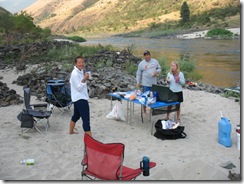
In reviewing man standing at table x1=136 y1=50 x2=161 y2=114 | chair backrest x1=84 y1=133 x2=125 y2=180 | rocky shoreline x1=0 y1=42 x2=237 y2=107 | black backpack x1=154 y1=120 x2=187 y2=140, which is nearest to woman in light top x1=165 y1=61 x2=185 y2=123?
man standing at table x1=136 y1=50 x2=161 y2=114

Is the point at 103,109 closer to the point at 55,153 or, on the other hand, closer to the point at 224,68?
the point at 55,153

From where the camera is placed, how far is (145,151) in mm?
4398

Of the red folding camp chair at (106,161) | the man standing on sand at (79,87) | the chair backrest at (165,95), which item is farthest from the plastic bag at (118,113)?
the red folding camp chair at (106,161)

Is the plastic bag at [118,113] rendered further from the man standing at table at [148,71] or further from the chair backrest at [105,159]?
the chair backrest at [105,159]

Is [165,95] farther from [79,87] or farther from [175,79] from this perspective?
[79,87]

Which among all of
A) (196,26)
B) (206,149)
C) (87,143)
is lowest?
(206,149)

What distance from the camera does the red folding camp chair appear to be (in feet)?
9.59

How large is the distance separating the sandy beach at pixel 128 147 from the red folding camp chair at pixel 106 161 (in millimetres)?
573

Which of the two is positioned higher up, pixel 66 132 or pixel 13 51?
pixel 13 51

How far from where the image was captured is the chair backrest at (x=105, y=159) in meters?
2.92

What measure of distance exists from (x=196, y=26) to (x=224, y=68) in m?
37.4

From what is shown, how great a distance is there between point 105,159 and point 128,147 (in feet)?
5.37

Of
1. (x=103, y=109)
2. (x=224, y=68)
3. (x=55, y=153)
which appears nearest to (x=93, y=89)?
(x=103, y=109)

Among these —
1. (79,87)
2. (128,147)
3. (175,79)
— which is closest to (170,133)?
(128,147)
